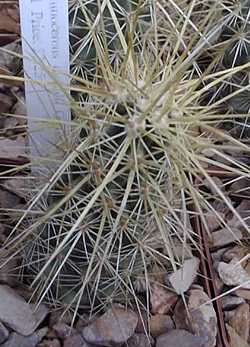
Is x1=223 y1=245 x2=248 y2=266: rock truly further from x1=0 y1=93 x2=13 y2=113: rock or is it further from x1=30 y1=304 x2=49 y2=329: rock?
x1=0 y1=93 x2=13 y2=113: rock

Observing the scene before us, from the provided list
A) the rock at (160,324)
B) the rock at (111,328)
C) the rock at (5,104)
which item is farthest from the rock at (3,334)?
the rock at (5,104)

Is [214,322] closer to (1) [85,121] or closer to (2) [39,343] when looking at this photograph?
(2) [39,343]

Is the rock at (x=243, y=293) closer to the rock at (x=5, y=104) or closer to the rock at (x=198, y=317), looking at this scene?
the rock at (x=198, y=317)

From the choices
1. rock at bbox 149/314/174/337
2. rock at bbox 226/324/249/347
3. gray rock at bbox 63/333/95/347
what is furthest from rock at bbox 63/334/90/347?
rock at bbox 226/324/249/347

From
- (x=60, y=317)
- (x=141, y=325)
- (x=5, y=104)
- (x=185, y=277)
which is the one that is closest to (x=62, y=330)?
(x=60, y=317)

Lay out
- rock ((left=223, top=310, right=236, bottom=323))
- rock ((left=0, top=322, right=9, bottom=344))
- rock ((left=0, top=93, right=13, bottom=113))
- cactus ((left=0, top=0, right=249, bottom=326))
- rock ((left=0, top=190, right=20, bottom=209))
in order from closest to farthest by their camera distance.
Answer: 1. cactus ((left=0, top=0, right=249, bottom=326))
2. rock ((left=0, top=322, right=9, bottom=344))
3. rock ((left=223, top=310, right=236, bottom=323))
4. rock ((left=0, top=190, right=20, bottom=209))
5. rock ((left=0, top=93, right=13, bottom=113))

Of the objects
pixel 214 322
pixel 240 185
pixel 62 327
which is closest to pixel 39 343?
pixel 62 327
